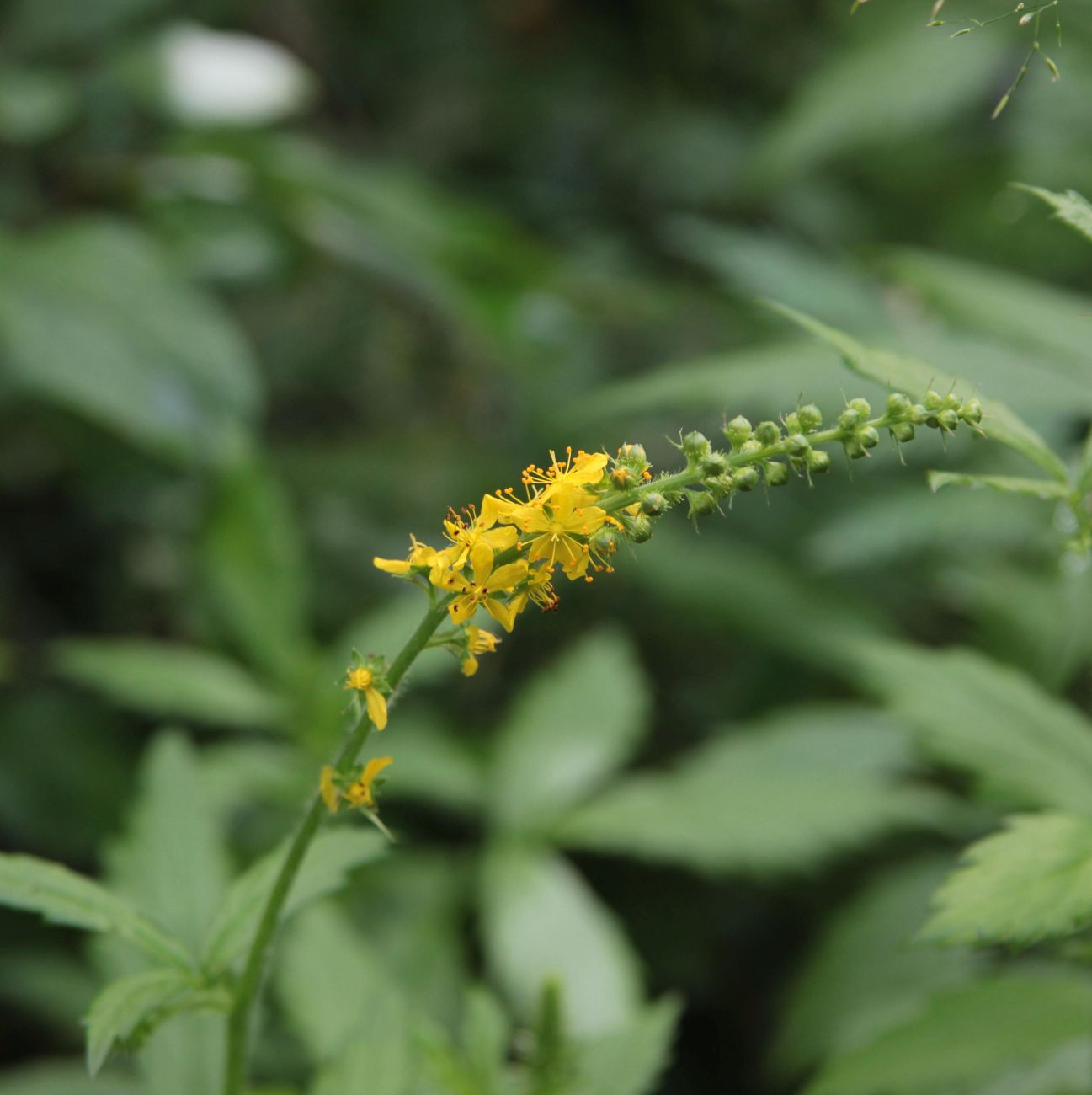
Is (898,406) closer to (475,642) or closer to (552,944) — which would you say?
(475,642)

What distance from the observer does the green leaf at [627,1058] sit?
5.73 feet

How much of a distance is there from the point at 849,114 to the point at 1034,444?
3.04 m

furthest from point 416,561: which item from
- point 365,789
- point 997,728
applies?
point 997,728

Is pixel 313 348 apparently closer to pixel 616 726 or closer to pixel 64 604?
pixel 64 604

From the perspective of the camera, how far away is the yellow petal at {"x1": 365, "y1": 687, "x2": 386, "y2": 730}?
1156mm

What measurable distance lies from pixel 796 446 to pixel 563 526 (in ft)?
0.75

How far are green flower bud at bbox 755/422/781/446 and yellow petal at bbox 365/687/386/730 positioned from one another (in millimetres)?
438

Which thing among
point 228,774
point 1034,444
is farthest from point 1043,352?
point 228,774

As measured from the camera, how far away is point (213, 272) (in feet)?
12.8

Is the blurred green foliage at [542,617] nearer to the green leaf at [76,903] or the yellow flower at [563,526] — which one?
the green leaf at [76,903]

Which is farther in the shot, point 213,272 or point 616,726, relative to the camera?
point 213,272

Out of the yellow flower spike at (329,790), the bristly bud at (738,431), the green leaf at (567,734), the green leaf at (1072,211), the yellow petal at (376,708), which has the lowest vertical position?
the yellow flower spike at (329,790)

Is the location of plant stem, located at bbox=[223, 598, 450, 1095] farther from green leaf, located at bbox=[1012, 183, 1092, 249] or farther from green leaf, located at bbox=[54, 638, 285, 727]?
green leaf, located at bbox=[54, 638, 285, 727]

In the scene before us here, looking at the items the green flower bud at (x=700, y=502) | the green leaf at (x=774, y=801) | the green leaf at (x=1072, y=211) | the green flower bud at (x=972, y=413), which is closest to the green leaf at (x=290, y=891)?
the green flower bud at (x=700, y=502)
